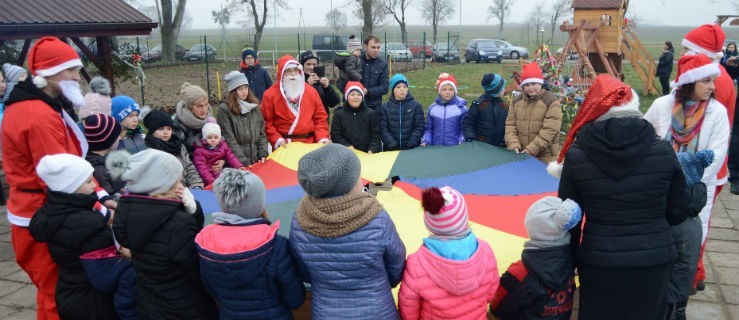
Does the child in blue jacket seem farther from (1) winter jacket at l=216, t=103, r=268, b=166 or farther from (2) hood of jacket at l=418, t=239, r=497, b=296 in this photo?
(2) hood of jacket at l=418, t=239, r=497, b=296

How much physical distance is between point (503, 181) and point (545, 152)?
1.93ft

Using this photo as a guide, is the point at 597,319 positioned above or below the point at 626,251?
below

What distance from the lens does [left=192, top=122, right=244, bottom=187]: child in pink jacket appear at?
14.1 feet

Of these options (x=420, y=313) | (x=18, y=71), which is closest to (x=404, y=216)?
(x=420, y=313)

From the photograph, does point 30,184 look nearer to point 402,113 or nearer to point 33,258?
point 33,258

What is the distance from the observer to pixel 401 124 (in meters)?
5.19

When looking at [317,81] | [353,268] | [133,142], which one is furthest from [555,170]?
[317,81]

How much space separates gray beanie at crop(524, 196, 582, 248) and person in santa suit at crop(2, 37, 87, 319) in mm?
2242

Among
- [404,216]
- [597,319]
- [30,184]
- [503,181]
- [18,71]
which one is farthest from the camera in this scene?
[18,71]

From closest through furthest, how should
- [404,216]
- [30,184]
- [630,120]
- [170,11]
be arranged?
[630,120] → [30,184] → [404,216] → [170,11]

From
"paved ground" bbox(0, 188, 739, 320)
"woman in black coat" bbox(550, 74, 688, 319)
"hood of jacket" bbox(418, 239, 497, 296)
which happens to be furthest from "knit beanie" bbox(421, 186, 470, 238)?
"paved ground" bbox(0, 188, 739, 320)

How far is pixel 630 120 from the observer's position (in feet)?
7.64

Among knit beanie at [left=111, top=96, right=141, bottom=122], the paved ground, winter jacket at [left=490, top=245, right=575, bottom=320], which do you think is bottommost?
the paved ground

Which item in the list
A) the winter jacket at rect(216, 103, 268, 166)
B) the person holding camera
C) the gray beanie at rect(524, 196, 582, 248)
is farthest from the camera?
the person holding camera
